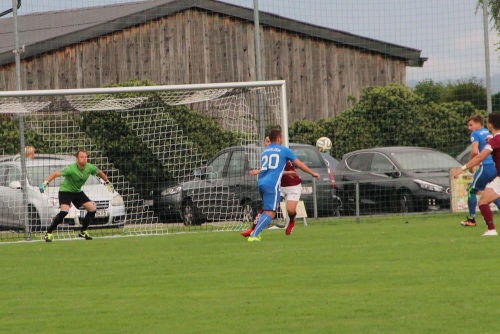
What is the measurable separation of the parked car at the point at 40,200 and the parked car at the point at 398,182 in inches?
188

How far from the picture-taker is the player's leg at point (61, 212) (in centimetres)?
1973

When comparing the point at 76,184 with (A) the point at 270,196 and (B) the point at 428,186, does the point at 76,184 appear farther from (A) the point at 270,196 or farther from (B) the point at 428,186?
(B) the point at 428,186

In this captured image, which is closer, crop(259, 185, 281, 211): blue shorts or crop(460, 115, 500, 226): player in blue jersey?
crop(259, 185, 281, 211): blue shorts

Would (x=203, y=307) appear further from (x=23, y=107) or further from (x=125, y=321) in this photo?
(x=23, y=107)

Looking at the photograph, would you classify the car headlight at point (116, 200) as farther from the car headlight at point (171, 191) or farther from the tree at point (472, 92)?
the tree at point (472, 92)

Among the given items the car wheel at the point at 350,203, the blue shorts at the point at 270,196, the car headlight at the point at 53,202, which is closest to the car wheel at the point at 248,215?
the car wheel at the point at 350,203

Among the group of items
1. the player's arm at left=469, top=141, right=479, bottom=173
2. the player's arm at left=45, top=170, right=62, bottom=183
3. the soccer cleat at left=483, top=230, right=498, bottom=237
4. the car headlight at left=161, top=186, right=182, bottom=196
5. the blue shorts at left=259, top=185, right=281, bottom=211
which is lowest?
the soccer cleat at left=483, top=230, right=498, bottom=237

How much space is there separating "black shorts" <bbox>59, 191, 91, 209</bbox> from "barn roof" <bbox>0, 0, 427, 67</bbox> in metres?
6.85

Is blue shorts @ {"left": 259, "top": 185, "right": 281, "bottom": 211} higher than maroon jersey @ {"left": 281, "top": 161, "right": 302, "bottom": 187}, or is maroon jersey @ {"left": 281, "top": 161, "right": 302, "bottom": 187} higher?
maroon jersey @ {"left": 281, "top": 161, "right": 302, "bottom": 187}

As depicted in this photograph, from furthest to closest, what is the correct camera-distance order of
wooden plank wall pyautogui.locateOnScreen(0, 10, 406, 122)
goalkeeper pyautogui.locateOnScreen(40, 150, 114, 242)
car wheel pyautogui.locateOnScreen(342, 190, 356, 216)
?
wooden plank wall pyautogui.locateOnScreen(0, 10, 406, 122) < car wheel pyautogui.locateOnScreen(342, 190, 356, 216) < goalkeeper pyautogui.locateOnScreen(40, 150, 114, 242)

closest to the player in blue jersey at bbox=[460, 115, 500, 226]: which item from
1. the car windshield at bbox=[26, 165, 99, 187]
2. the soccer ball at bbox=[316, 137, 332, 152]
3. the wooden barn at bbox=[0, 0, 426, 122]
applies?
the soccer ball at bbox=[316, 137, 332, 152]

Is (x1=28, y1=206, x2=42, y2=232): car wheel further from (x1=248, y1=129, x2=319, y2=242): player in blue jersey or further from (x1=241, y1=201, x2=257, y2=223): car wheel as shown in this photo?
(x1=248, y1=129, x2=319, y2=242): player in blue jersey

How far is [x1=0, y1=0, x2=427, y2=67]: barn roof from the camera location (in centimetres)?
2733

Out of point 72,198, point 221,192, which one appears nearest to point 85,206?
point 72,198
